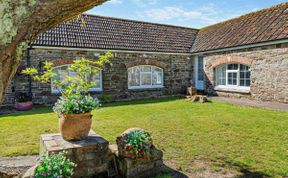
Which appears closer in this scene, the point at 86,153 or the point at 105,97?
the point at 86,153

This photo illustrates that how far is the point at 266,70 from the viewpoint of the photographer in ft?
37.3

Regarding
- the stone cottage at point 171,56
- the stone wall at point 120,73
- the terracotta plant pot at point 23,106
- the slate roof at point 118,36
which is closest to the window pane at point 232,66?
the stone cottage at point 171,56

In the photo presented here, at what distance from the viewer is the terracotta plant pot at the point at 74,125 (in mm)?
3896

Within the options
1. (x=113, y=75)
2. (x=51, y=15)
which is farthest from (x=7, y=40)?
(x=113, y=75)

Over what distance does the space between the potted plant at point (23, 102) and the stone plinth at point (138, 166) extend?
333 inches

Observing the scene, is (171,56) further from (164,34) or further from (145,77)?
(145,77)

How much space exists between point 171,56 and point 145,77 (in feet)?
8.23

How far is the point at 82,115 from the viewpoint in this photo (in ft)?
13.0

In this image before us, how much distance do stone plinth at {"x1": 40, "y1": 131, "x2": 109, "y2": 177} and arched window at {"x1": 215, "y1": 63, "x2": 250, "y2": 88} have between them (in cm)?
1119

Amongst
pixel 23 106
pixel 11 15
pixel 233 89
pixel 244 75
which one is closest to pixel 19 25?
pixel 11 15

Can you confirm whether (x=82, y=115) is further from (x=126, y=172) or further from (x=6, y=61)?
(x=6, y=61)

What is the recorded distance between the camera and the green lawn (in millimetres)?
4421

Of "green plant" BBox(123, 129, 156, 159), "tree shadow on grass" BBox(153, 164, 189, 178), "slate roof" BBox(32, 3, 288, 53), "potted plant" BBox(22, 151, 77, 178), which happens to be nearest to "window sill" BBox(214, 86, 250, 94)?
"slate roof" BBox(32, 3, 288, 53)

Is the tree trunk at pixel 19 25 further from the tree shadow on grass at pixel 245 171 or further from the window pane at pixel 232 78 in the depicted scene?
the window pane at pixel 232 78
